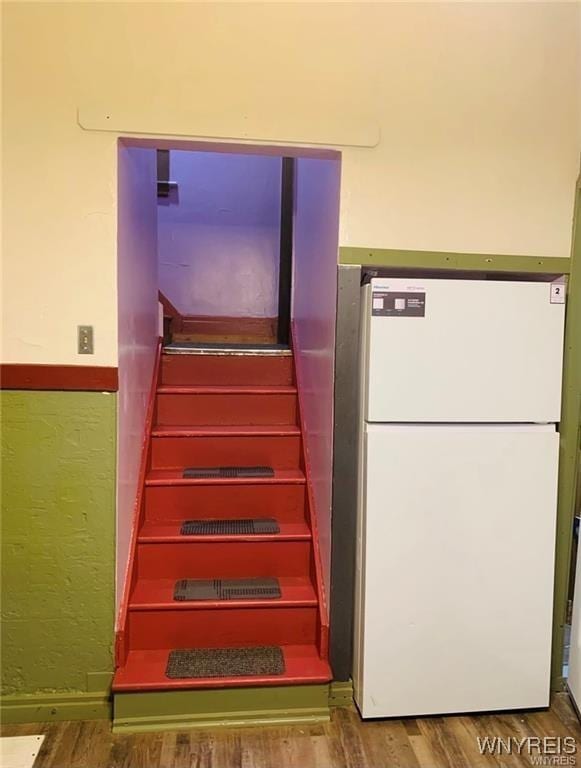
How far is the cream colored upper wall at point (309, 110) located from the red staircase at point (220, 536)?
2.79 feet

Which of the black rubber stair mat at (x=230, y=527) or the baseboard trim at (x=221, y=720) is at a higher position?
the black rubber stair mat at (x=230, y=527)

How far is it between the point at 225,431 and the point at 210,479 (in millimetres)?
321

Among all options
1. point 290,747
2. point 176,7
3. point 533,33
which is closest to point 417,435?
point 290,747

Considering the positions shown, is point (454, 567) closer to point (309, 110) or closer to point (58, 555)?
point (58, 555)

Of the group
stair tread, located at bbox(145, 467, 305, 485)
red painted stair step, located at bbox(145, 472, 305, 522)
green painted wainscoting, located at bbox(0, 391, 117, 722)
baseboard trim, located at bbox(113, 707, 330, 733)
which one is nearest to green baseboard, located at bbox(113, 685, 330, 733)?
baseboard trim, located at bbox(113, 707, 330, 733)

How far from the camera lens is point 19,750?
1902 millimetres

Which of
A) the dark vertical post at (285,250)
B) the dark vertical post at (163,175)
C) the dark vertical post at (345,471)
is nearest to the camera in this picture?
the dark vertical post at (345,471)

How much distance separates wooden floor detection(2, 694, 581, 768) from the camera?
6.14 ft

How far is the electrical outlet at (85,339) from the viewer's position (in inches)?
77.7

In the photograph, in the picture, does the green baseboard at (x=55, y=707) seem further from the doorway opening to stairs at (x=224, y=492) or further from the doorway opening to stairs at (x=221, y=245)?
the doorway opening to stairs at (x=221, y=245)

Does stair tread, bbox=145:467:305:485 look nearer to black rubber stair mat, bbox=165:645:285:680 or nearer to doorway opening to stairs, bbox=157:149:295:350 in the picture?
black rubber stair mat, bbox=165:645:285:680

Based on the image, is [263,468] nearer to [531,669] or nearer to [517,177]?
[531,669]

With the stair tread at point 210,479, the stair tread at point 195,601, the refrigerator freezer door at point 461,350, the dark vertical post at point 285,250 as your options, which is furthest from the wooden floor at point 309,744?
the dark vertical post at point 285,250

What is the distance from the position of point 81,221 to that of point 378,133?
110cm
